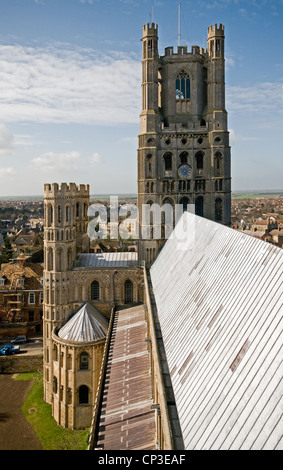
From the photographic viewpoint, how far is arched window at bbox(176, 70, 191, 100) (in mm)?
37500

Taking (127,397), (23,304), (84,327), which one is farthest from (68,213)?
(23,304)

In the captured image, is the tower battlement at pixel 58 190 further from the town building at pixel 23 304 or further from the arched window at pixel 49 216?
the town building at pixel 23 304

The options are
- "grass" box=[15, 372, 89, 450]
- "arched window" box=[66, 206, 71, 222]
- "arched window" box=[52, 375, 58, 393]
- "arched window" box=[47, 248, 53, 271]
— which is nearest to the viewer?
"grass" box=[15, 372, 89, 450]

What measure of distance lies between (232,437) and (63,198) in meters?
28.7

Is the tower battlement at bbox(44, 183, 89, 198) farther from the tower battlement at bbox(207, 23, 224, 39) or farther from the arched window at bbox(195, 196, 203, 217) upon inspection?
the tower battlement at bbox(207, 23, 224, 39)

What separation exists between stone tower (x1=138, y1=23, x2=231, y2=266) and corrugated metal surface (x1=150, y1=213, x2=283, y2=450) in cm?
1753

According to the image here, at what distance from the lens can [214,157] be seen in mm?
36500

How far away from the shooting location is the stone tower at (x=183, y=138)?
120ft

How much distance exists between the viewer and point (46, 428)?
102 ft

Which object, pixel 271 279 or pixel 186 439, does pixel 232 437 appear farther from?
pixel 271 279

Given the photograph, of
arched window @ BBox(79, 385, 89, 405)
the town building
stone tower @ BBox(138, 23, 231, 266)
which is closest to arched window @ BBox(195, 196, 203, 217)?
stone tower @ BBox(138, 23, 231, 266)

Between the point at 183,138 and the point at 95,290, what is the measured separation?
15.9 metres

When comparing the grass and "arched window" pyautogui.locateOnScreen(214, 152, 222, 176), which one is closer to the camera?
the grass
